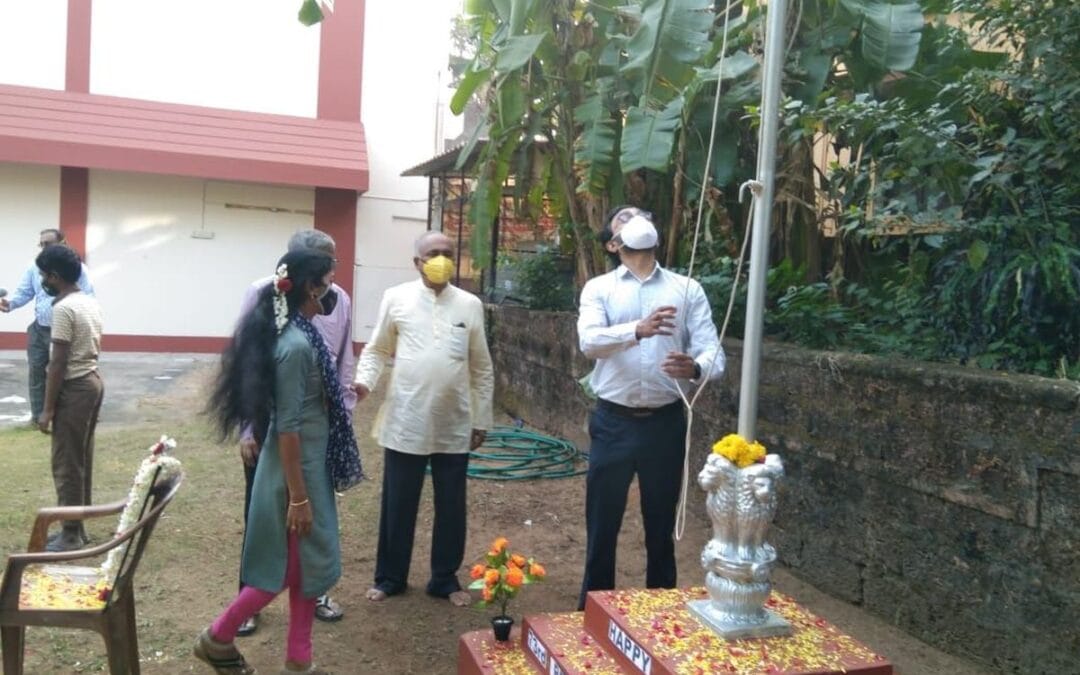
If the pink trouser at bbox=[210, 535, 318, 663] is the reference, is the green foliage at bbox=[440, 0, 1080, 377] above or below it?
above

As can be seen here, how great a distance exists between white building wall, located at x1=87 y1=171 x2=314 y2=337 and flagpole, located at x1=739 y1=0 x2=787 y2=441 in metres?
11.6

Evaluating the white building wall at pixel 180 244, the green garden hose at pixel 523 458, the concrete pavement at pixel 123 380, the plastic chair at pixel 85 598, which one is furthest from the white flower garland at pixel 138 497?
the white building wall at pixel 180 244

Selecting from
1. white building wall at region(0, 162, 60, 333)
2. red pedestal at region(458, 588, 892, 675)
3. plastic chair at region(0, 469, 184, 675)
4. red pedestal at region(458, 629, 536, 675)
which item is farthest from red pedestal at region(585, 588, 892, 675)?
white building wall at region(0, 162, 60, 333)

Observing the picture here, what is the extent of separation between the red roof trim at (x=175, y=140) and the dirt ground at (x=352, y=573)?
563 cm

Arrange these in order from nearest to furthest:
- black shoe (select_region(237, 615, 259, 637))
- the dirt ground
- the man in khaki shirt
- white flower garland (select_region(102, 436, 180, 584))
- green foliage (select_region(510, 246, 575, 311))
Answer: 1. white flower garland (select_region(102, 436, 180, 584))
2. the dirt ground
3. black shoe (select_region(237, 615, 259, 637))
4. the man in khaki shirt
5. green foliage (select_region(510, 246, 575, 311))

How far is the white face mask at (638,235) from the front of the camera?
11.7ft

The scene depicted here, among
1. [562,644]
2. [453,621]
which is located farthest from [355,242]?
[562,644]

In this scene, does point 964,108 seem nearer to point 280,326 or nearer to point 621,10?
point 621,10

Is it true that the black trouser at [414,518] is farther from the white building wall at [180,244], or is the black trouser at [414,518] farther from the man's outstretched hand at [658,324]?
the white building wall at [180,244]

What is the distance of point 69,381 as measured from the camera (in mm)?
4609

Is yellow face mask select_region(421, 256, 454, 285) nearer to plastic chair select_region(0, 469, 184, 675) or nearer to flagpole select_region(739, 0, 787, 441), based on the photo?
plastic chair select_region(0, 469, 184, 675)

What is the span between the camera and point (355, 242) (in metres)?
13.8

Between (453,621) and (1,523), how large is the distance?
287 cm

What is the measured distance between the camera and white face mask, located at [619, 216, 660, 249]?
3553 mm
